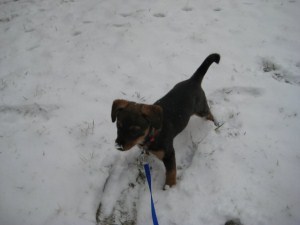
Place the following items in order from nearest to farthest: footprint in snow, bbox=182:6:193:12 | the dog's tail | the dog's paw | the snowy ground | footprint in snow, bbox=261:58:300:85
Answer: the snowy ground, the dog's tail, the dog's paw, footprint in snow, bbox=261:58:300:85, footprint in snow, bbox=182:6:193:12

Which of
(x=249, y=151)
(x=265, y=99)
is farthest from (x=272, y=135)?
(x=265, y=99)

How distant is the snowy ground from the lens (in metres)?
2.91

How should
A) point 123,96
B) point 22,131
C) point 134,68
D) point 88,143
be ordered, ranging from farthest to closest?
point 134,68, point 123,96, point 22,131, point 88,143

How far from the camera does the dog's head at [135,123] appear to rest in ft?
8.41

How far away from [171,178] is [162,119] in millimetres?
765

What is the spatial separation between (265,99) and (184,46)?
214 centimetres

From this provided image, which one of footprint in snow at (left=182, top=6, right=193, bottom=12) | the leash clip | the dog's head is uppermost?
the dog's head

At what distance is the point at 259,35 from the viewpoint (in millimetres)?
5438

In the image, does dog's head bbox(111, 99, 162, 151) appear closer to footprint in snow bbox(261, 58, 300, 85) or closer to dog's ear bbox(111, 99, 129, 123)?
dog's ear bbox(111, 99, 129, 123)

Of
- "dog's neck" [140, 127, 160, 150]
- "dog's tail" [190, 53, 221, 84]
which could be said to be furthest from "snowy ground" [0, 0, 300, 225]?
"dog's tail" [190, 53, 221, 84]

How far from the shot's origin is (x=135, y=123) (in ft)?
8.45

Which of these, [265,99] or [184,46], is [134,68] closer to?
[184,46]

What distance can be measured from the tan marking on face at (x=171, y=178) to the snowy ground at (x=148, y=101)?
119 mm

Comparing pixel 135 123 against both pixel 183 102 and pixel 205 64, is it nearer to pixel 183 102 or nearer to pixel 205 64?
pixel 183 102
